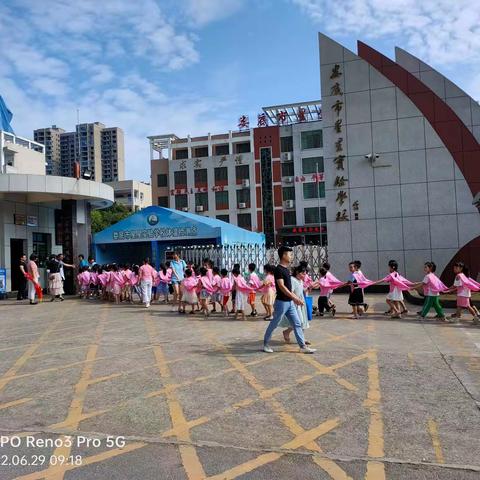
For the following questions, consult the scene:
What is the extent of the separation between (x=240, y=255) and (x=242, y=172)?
2967cm

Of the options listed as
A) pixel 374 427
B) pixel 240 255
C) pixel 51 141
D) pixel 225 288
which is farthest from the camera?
pixel 51 141

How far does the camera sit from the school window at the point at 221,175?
5069cm

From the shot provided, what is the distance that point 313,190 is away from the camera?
47.0 meters

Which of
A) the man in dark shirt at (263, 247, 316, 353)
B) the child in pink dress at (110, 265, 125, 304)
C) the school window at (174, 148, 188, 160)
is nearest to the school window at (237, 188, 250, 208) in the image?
the school window at (174, 148, 188, 160)

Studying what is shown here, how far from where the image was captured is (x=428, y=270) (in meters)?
11.0

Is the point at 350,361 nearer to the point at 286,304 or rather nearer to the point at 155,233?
the point at 286,304

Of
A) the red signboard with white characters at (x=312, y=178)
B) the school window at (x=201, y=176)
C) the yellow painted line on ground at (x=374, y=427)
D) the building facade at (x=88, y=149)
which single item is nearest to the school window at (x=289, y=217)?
the red signboard with white characters at (x=312, y=178)

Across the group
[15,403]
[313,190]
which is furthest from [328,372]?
[313,190]

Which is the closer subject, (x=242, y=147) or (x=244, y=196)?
(x=244, y=196)

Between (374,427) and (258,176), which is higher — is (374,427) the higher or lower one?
the lower one

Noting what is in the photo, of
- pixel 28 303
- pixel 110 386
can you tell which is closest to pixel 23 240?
pixel 28 303

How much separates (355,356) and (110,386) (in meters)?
3.43

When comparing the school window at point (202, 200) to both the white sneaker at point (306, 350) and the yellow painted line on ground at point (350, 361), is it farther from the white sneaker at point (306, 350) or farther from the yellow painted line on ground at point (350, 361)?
the yellow painted line on ground at point (350, 361)

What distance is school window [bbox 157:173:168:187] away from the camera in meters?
52.6
